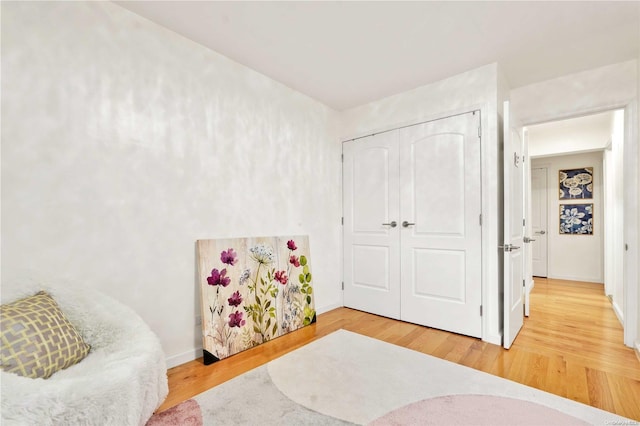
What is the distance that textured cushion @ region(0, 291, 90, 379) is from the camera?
120 cm

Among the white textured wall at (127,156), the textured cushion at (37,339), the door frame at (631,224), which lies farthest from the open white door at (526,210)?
the textured cushion at (37,339)

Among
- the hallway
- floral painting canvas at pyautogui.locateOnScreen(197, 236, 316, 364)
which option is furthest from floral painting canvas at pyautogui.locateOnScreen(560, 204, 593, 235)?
floral painting canvas at pyautogui.locateOnScreen(197, 236, 316, 364)

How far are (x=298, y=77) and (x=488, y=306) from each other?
8.98 ft

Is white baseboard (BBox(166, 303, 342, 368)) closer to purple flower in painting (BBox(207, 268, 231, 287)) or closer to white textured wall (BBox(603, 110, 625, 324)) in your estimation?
purple flower in painting (BBox(207, 268, 231, 287))

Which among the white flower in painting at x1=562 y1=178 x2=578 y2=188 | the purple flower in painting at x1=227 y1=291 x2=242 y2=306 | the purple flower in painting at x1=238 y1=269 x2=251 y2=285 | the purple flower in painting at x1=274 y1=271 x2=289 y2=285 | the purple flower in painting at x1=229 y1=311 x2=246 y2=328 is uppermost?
the white flower in painting at x1=562 y1=178 x2=578 y2=188

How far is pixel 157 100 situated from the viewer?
209 centimetres

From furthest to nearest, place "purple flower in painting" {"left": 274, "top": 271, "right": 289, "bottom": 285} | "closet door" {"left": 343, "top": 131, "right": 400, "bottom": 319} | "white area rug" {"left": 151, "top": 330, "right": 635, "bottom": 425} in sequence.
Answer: "closet door" {"left": 343, "top": 131, "right": 400, "bottom": 319}
"purple flower in painting" {"left": 274, "top": 271, "right": 289, "bottom": 285}
"white area rug" {"left": 151, "top": 330, "right": 635, "bottom": 425}

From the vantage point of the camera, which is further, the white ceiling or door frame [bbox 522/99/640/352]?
door frame [bbox 522/99/640/352]

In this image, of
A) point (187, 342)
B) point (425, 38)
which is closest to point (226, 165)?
point (187, 342)

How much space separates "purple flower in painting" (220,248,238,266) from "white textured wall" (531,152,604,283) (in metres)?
5.91

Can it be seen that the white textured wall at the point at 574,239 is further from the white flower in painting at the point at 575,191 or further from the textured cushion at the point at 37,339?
the textured cushion at the point at 37,339

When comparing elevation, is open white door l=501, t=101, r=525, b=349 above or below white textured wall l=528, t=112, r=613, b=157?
below

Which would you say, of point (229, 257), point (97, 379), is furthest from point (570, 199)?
point (97, 379)

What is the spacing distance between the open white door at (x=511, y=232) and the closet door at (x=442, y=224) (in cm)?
23
